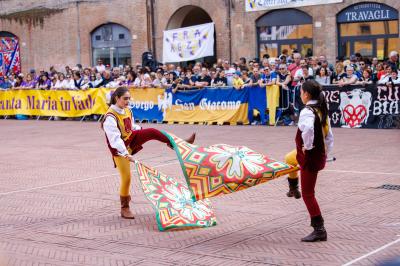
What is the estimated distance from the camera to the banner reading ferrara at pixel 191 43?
99.2 feet

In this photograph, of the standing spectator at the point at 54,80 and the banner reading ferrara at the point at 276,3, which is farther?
the standing spectator at the point at 54,80

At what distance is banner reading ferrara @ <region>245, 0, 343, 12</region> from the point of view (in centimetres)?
2781

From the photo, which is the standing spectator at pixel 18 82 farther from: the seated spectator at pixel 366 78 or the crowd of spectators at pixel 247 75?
the seated spectator at pixel 366 78

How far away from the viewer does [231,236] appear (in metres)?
8.29

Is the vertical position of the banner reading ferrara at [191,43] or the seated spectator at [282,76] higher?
the banner reading ferrara at [191,43]

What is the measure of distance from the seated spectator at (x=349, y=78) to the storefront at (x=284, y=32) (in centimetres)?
855

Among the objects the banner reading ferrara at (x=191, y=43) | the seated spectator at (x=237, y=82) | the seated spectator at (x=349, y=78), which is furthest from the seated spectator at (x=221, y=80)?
the banner reading ferrara at (x=191, y=43)

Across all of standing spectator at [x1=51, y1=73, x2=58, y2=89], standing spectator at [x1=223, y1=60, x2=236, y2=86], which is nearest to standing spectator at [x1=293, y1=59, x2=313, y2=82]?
standing spectator at [x1=223, y1=60, x2=236, y2=86]

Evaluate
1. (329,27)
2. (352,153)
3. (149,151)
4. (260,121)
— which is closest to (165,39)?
(329,27)

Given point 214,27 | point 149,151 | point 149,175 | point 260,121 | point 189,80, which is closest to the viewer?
point 149,175

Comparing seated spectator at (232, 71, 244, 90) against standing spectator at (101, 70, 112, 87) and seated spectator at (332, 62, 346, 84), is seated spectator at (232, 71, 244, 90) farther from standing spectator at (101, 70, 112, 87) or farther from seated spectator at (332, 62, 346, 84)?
standing spectator at (101, 70, 112, 87)

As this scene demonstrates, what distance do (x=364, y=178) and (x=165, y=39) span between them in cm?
2103

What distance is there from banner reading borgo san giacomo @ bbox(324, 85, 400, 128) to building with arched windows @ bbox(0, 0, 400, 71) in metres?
7.25

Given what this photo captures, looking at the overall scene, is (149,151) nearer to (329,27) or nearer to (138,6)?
(329,27)
